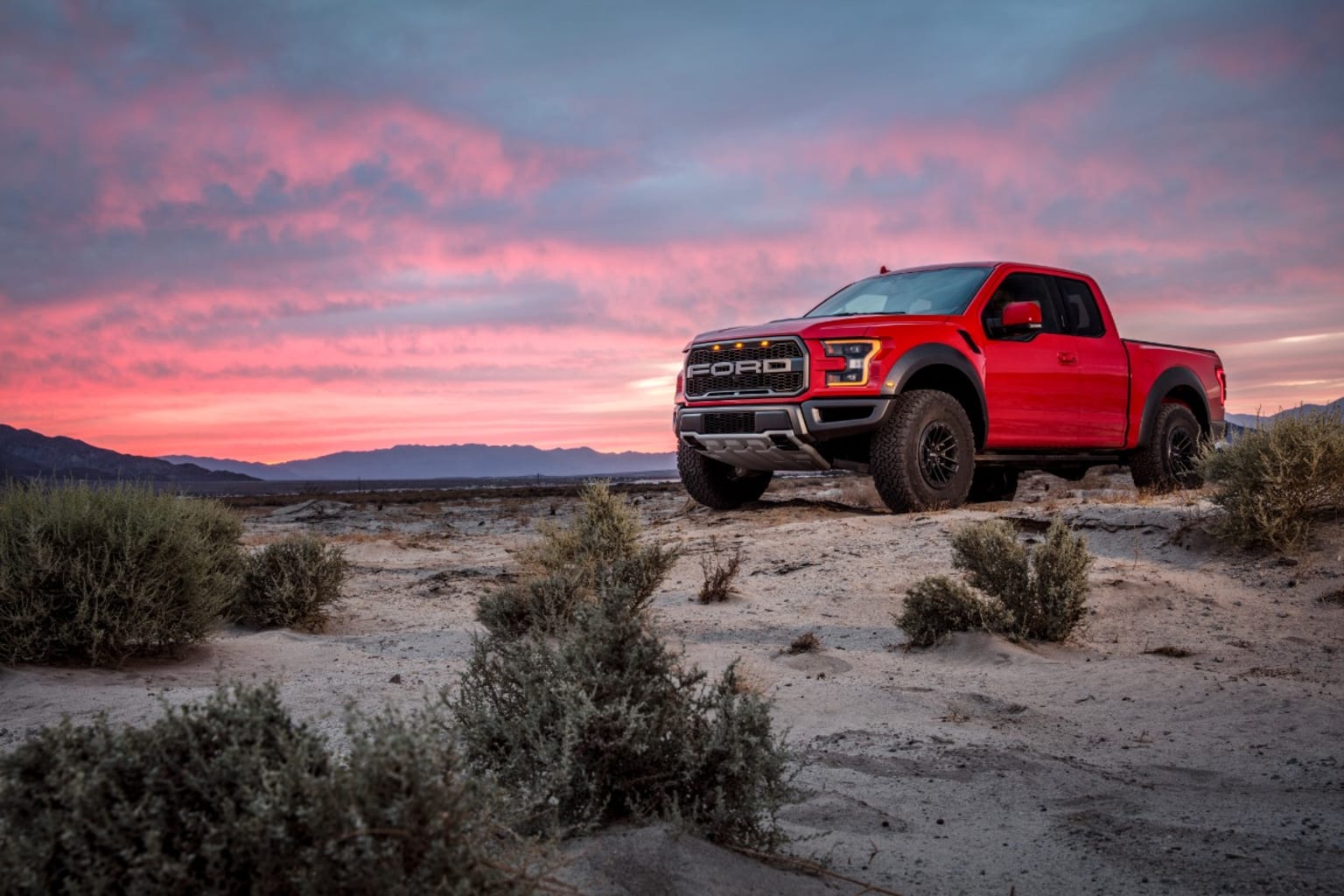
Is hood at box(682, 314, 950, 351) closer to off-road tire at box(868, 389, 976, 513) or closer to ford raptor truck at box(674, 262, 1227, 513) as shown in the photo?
ford raptor truck at box(674, 262, 1227, 513)

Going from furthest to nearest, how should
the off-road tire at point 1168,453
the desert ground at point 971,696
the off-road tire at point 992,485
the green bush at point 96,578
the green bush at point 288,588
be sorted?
1. the off-road tire at point 992,485
2. the off-road tire at point 1168,453
3. the green bush at point 288,588
4. the green bush at point 96,578
5. the desert ground at point 971,696

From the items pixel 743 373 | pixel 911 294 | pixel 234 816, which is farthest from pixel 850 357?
pixel 234 816

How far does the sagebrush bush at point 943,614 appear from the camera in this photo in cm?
684

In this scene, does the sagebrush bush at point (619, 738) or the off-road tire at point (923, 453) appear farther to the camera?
the off-road tire at point (923, 453)

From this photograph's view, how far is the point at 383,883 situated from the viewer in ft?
6.08

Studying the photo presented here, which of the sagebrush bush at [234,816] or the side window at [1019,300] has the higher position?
the side window at [1019,300]

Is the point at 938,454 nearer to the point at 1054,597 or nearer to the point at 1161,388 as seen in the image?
the point at 1161,388

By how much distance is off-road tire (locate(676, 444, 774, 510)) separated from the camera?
12.1 m

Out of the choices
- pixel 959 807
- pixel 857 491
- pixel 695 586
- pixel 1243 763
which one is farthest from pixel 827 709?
pixel 857 491

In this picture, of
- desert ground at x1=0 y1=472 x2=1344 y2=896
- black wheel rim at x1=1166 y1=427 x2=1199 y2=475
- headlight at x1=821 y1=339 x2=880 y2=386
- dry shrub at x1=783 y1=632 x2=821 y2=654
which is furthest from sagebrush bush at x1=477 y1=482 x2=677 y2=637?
black wheel rim at x1=1166 y1=427 x2=1199 y2=475

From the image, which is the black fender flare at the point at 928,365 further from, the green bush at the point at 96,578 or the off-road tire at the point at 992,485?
the green bush at the point at 96,578

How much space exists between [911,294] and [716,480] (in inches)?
126

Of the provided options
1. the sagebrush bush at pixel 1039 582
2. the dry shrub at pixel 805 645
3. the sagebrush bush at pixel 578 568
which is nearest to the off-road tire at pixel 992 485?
the sagebrush bush at pixel 578 568

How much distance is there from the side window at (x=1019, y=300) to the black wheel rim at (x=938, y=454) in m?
1.17
